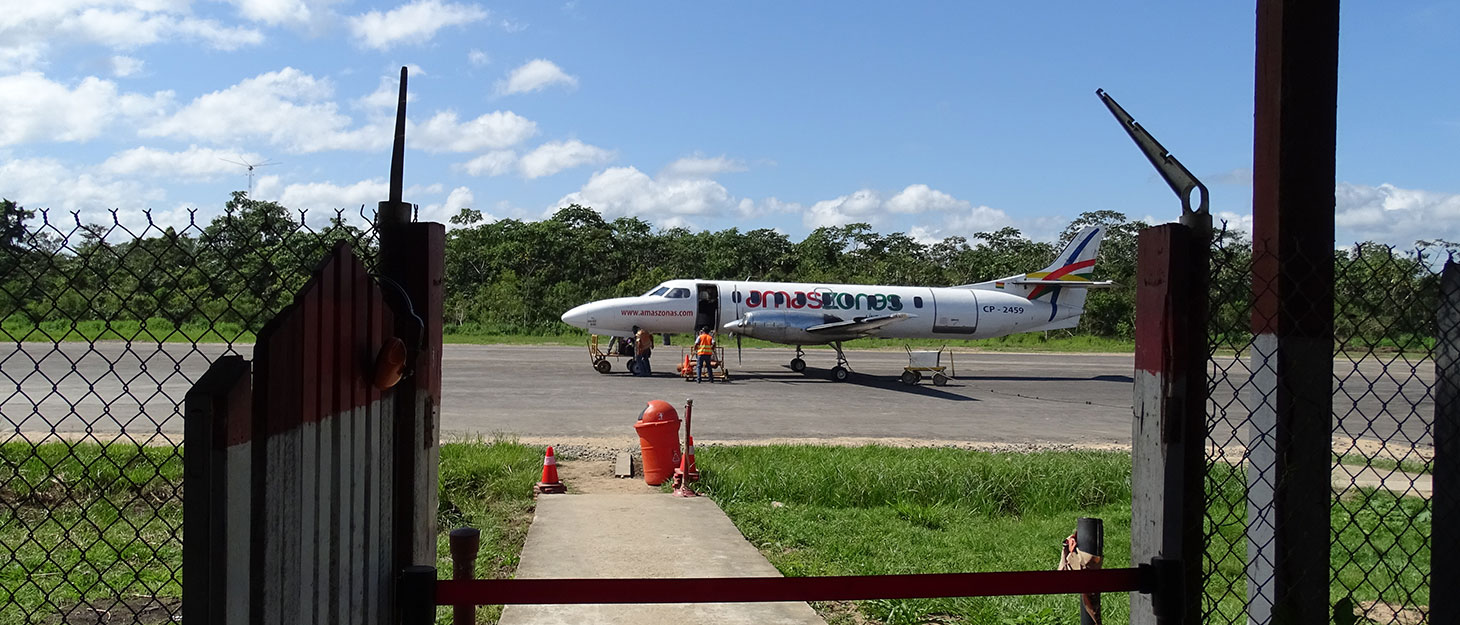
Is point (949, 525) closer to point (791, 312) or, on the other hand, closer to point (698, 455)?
point (698, 455)

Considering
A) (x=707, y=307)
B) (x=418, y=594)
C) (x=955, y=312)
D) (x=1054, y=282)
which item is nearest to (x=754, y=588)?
(x=418, y=594)

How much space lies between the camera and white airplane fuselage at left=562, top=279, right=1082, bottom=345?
81.5 ft

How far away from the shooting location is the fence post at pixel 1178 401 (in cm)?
286

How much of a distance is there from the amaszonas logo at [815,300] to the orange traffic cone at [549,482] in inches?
645

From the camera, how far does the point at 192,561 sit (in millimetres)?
1627

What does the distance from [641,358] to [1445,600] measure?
20689 mm

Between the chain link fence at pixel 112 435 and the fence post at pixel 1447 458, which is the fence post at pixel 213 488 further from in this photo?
the fence post at pixel 1447 458

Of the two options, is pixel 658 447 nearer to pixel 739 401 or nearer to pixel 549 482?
pixel 549 482

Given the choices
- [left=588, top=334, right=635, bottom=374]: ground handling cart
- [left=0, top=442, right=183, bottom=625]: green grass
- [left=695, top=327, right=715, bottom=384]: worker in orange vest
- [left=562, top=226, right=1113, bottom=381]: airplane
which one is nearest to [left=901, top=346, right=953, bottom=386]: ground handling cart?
[left=562, top=226, right=1113, bottom=381]: airplane

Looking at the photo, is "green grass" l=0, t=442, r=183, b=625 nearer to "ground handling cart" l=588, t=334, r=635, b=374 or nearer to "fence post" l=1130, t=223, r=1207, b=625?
"fence post" l=1130, t=223, r=1207, b=625

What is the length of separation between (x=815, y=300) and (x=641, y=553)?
19660 millimetres

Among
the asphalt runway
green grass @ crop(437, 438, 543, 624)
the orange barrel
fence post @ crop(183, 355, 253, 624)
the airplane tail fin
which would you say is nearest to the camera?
fence post @ crop(183, 355, 253, 624)

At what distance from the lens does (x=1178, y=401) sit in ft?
9.37

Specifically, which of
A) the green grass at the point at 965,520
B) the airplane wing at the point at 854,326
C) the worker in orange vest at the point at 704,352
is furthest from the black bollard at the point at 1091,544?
the airplane wing at the point at 854,326
